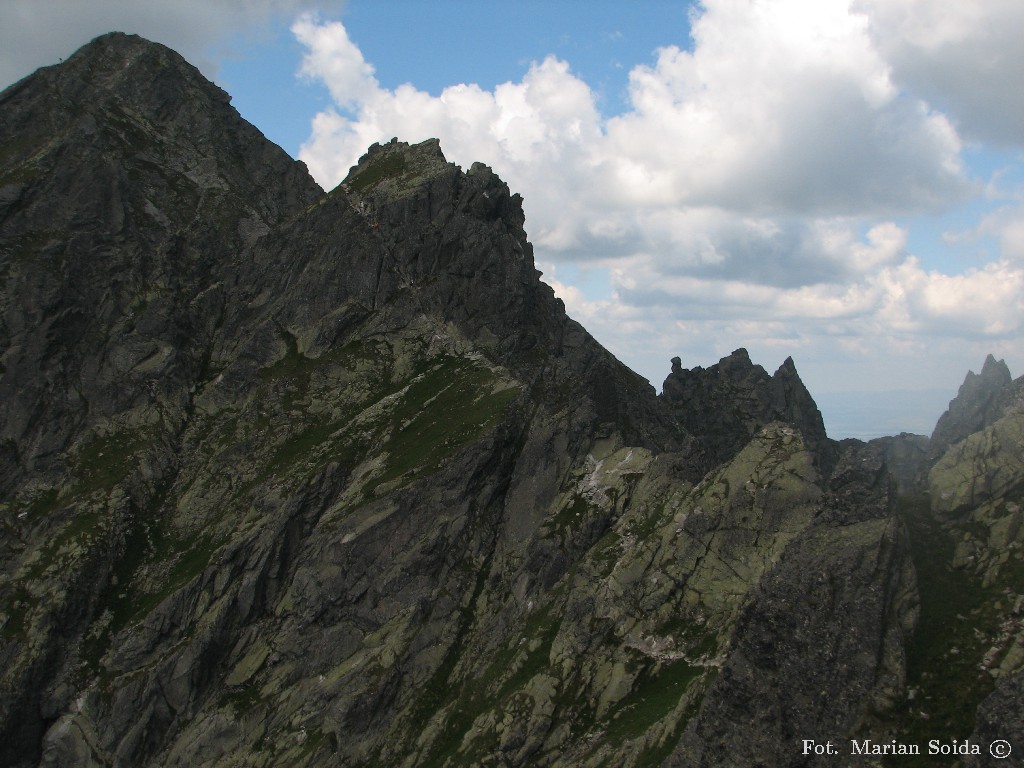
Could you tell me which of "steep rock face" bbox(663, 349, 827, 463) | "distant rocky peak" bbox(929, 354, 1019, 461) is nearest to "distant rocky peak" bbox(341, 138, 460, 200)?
"steep rock face" bbox(663, 349, 827, 463)

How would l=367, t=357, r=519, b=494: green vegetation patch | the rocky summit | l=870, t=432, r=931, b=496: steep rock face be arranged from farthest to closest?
l=870, t=432, r=931, b=496: steep rock face → l=367, t=357, r=519, b=494: green vegetation patch → the rocky summit

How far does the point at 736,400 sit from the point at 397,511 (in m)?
76.4

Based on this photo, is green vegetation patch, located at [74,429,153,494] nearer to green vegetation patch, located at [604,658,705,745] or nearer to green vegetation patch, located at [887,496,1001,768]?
green vegetation patch, located at [604,658,705,745]

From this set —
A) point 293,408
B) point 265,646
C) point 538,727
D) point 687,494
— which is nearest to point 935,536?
point 687,494

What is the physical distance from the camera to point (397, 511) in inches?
2470

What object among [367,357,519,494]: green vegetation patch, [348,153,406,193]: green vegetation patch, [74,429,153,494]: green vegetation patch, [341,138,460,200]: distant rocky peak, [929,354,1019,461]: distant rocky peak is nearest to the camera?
[367,357,519,494]: green vegetation patch

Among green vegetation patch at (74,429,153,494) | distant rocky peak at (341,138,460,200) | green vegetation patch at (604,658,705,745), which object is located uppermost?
distant rocky peak at (341,138,460,200)

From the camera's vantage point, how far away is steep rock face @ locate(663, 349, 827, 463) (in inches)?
4656

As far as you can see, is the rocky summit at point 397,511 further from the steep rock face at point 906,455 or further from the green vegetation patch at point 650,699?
the steep rock face at point 906,455

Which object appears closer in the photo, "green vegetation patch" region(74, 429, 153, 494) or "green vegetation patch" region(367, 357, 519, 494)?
"green vegetation patch" region(367, 357, 519, 494)

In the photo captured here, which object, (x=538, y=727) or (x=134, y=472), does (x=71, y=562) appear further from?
(x=538, y=727)

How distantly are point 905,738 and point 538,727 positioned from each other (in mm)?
22892

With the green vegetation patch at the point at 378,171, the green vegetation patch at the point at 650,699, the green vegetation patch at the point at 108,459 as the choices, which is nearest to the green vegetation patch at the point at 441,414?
the green vegetation patch at the point at 650,699

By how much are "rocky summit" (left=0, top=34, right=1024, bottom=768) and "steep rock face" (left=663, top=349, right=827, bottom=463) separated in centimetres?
74
